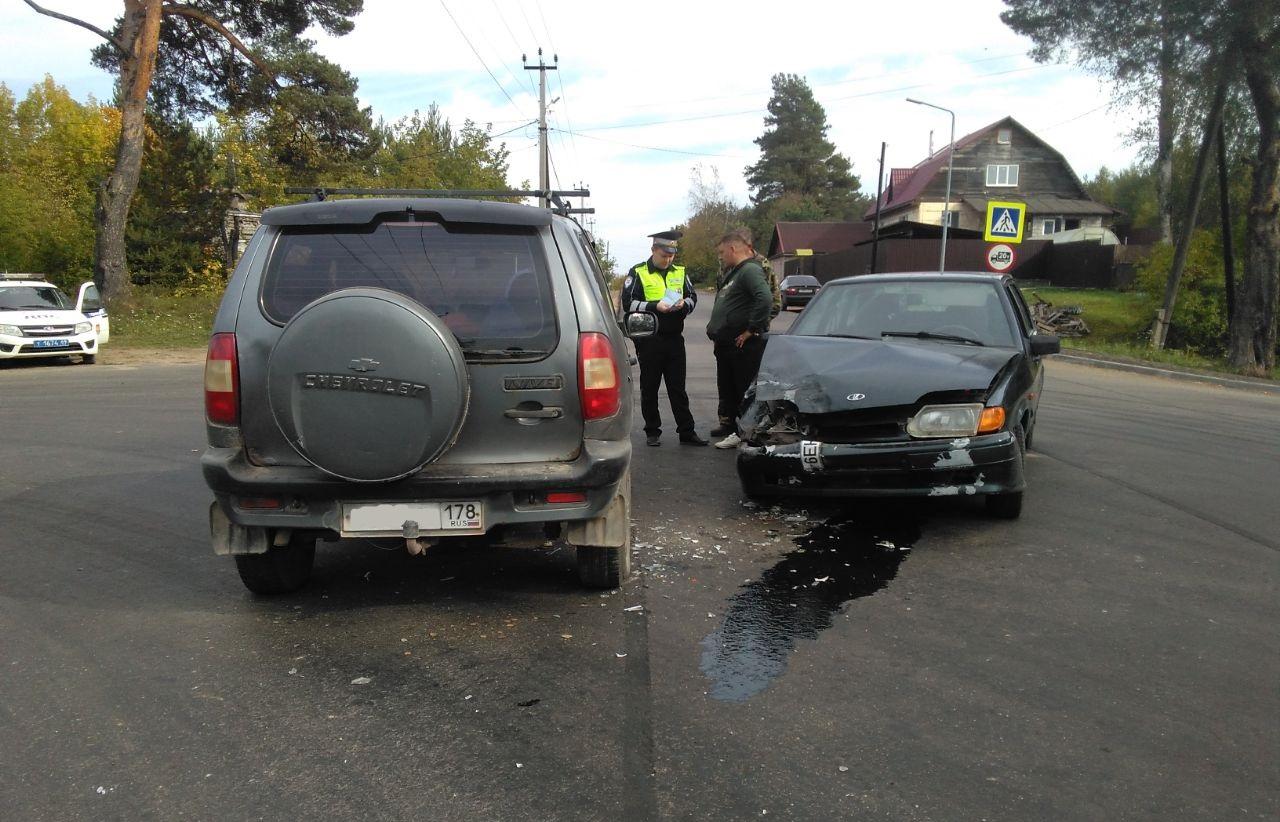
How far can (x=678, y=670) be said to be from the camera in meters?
3.58

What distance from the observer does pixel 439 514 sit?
3809 mm

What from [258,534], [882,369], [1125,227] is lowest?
[258,534]

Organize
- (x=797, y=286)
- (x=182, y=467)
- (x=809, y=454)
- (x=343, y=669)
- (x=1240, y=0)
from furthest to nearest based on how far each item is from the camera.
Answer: (x=797, y=286) → (x=1240, y=0) → (x=182, y=467) → (x=809, y=454) → (x=343, y=669)

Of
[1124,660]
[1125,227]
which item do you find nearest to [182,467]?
[1124,660]

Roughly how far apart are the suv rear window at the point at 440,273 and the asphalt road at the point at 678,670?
131 centimetres

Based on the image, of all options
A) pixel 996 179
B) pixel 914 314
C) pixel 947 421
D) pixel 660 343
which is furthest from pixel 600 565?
pixel 996 179

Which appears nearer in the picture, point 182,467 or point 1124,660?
point 1124,660

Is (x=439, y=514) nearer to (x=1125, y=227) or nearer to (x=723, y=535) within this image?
(x=723, y=535)

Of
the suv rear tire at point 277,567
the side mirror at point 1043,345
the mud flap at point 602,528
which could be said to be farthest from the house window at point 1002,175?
the suv rear tire at point 277,567

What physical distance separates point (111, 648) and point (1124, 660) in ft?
13.4

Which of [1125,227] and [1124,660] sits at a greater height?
[1125,227]

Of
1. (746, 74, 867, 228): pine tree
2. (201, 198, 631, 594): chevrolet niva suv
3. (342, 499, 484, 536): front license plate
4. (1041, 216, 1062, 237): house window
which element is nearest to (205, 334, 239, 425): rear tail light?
(201, 198, 631, 594): chevrolet niva suv

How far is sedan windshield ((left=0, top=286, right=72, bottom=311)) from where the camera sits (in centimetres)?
1639

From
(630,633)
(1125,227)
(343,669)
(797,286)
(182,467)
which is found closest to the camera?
(343,669)
